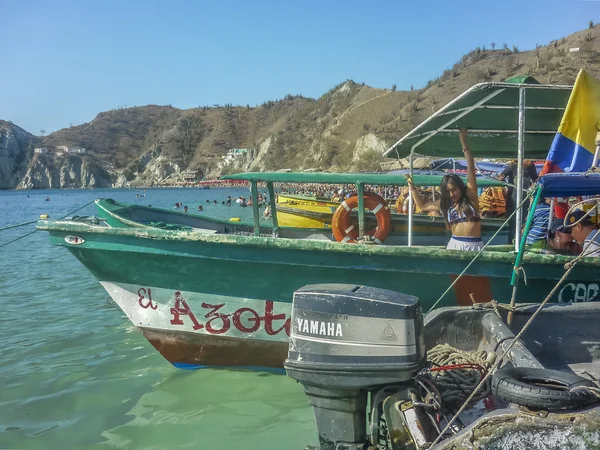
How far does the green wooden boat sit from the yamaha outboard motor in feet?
6.28

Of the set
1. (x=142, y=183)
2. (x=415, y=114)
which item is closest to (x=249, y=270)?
(x=415, y=114)

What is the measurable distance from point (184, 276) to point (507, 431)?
12.4ft

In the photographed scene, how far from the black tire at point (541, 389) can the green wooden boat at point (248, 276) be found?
6.60 feet

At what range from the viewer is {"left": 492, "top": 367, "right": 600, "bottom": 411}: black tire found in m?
2.40

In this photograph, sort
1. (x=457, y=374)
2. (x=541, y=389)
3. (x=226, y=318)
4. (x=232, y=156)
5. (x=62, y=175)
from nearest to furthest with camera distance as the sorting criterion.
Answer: (x=541, y=389) < (x=457, y=374) < (x=226, y=318) < (x=232, y=156) < (x=62, y=175)

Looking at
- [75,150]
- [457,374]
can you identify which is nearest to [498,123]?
[457,374]

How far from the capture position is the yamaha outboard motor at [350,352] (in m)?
2.86

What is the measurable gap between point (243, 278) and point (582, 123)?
3.36 m

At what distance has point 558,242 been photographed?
5945mm

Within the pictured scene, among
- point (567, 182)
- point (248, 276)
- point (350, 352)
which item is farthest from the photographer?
point (248, 276)

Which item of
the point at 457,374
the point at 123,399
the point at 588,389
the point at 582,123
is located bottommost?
the point at 123,399

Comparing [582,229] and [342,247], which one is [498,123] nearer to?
[582,229]

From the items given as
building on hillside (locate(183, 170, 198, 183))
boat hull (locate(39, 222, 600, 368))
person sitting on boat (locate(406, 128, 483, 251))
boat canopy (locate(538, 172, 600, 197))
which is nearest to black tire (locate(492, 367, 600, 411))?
boat canopy (locate(538, 172, 600, 197))

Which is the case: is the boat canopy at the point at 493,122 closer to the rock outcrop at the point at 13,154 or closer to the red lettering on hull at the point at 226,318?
the red lettering on hull at the point at 226,318
